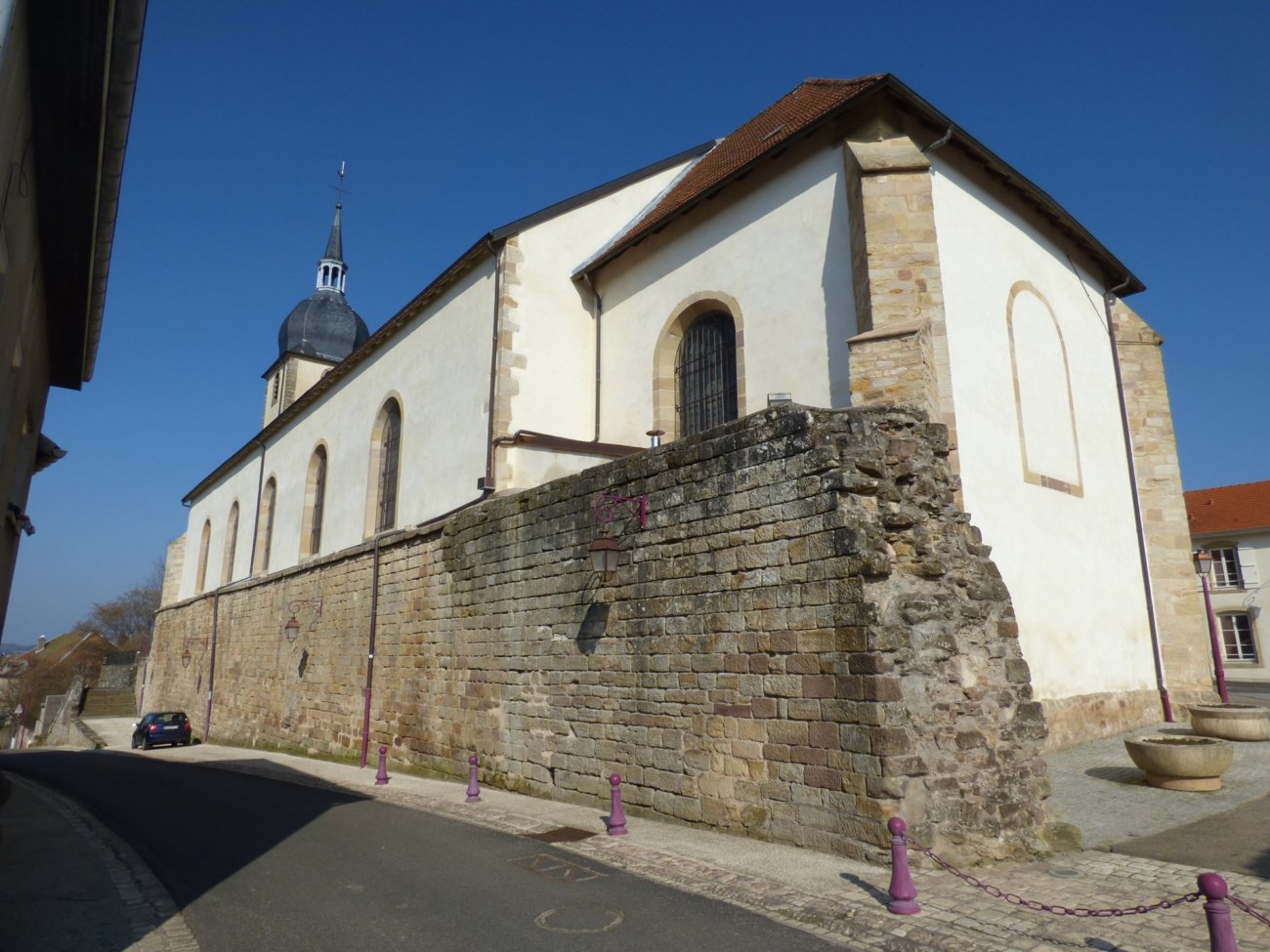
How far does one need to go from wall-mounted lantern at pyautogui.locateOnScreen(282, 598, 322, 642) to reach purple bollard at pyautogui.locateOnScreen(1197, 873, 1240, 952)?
16039mm

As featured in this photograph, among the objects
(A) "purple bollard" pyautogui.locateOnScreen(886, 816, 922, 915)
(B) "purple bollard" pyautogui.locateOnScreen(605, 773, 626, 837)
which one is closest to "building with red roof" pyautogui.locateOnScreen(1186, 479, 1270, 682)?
(B) "purple bollard" pyautogui.locateOnScreen(605, 773, 626, 837)

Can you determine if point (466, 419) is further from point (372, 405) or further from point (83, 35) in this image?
point (83, 35)

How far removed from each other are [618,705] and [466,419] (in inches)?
312

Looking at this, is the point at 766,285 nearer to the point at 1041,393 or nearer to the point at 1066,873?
the point at 1041,393

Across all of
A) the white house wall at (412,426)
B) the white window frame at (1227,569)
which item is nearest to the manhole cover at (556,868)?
the white house wall at (412,426)

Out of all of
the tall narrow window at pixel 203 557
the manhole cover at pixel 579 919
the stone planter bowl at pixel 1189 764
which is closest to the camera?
the manhole cover at pixel 579 919

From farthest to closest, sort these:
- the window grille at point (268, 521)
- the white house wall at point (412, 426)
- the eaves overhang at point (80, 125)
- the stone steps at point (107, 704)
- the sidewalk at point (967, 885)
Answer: the stone steps at point (107, 704) → the window grille at point (268, 521) → the white house wall at point (412, 426) → the eaves overhang at point (80, 125) → the sidewalk at point (967, 885)

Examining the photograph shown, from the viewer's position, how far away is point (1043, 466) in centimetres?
1181

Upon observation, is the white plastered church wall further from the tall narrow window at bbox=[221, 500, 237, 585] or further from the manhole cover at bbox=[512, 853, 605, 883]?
the manhole cover at bbox=[512, 853, 605, 883]

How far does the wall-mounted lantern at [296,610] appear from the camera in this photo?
17.0 metres

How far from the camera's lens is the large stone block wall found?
6.06 meters

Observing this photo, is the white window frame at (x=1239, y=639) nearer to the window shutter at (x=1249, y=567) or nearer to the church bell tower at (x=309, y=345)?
the window shutter at (x=1249, y=567)

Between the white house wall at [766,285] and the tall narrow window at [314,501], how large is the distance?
36.3 feet

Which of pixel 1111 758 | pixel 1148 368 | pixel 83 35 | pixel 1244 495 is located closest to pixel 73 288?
pixel 83 35
